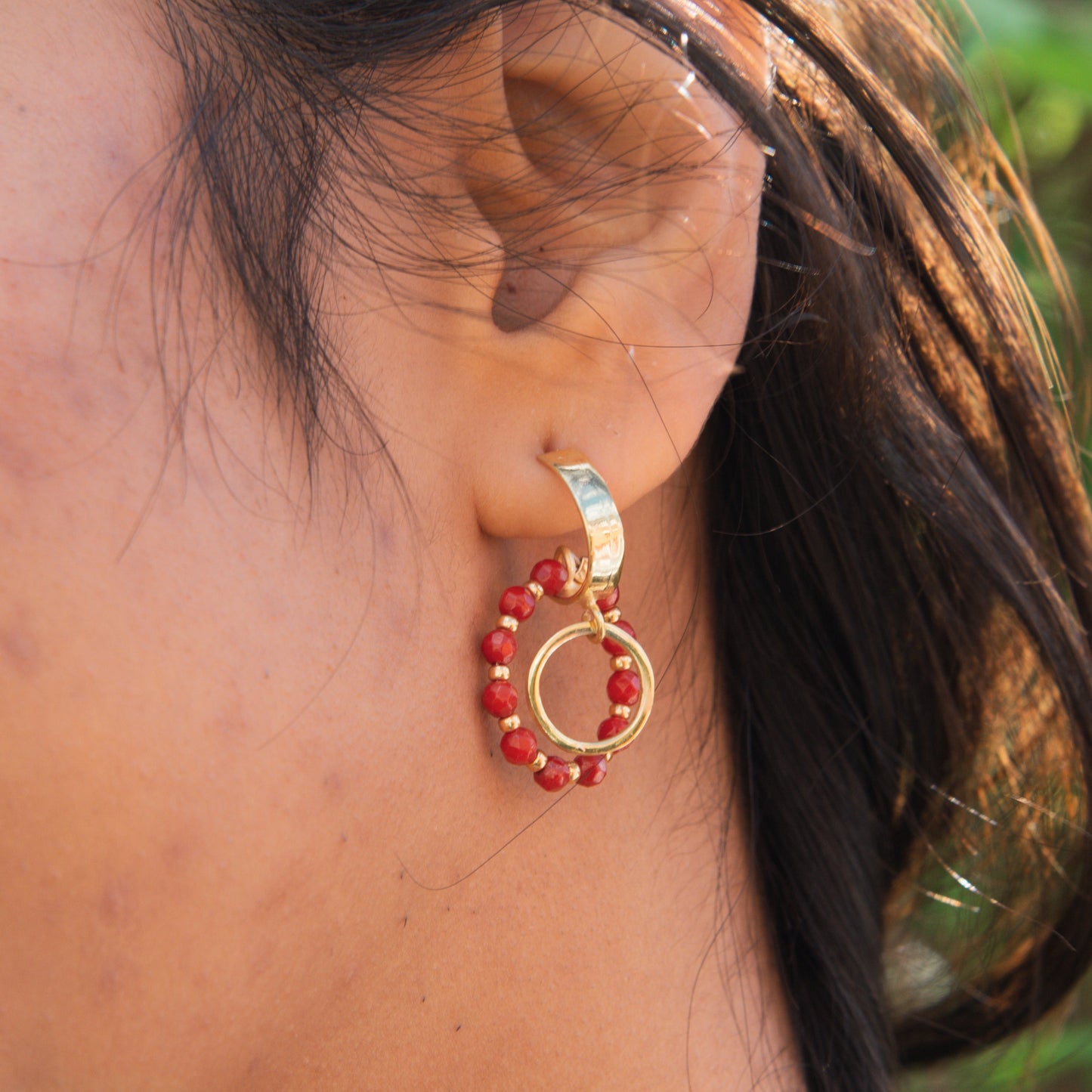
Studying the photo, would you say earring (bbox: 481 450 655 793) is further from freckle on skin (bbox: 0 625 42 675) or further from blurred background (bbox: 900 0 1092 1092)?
blurred background (bbox: 900 0 1092 1092)

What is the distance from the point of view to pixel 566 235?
2.66 feet

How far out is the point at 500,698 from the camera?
783 millimetres

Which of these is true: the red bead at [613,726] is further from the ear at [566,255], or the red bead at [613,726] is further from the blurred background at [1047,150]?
the blurred background at [1047,150]

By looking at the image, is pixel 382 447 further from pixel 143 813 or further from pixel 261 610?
pixel 143 813

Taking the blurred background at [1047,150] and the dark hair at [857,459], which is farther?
the blurred background at [1047,150]

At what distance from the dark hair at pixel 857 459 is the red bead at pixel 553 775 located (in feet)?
0.91

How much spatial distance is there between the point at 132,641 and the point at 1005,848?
45.9 inches

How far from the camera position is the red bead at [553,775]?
81 centimetres

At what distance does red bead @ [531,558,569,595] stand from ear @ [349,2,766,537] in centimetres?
3

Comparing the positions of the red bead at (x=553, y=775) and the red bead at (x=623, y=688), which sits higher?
the red bead at (x=623, y=688)

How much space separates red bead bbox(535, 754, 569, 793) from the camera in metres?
0.81

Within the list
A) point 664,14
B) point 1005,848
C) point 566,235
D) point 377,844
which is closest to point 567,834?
point 377,844

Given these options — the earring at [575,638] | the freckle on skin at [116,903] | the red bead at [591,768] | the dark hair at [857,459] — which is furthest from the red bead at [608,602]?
the freckle on skin at [116,903]

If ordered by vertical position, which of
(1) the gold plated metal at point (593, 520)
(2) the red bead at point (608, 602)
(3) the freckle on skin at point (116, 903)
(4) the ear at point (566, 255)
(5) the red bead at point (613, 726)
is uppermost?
(4) the ear at point (566, 255)
